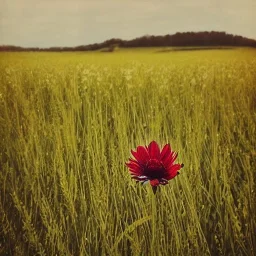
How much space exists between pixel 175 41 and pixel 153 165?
0.37 meters

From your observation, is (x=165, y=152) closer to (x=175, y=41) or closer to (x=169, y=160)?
(x=169, y=160)

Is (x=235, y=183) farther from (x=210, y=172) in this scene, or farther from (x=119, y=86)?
(x=119, y=86)

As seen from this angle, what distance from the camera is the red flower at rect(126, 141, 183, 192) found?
1096mm

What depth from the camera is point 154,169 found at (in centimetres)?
110

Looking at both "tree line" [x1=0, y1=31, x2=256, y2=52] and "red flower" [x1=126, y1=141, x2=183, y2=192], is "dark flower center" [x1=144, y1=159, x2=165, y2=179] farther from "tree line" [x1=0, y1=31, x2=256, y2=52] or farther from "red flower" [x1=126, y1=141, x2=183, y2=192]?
"tree line" [x1=0, y1=31, x2=256, y2=52]

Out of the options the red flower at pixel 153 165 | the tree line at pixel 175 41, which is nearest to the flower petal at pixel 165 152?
the red flower at pixel 153 165

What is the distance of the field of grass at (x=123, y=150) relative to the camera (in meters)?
1.12

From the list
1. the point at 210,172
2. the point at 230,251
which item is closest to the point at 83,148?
the point at 210,172

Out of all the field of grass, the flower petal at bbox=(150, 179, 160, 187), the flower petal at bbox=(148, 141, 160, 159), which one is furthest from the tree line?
the flower petal at bbox=(150, 179, 160, 187)

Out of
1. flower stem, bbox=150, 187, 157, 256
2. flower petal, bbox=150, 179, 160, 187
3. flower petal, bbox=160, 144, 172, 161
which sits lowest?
flower stem, bbox=150, 187, 157, 256

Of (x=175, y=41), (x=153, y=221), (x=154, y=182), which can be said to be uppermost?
(x=175, y=41)

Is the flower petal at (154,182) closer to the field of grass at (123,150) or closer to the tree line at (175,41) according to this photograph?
the field of grass at (123,150)

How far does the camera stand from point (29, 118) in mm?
1191

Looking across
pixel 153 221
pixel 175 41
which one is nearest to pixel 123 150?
pixel 153 221
